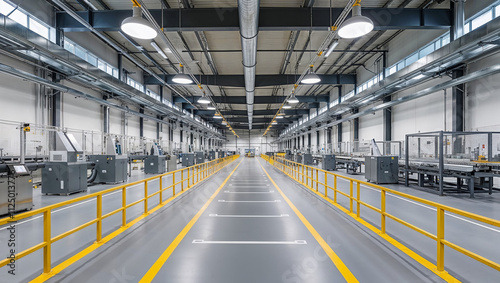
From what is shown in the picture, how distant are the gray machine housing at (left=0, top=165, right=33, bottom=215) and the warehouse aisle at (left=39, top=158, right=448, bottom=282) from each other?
3.89 metres

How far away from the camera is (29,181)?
21.5 feet

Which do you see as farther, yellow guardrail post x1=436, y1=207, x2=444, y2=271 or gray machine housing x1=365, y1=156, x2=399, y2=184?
gray machine housing x1=365, y1=156, x2=399, y2=184

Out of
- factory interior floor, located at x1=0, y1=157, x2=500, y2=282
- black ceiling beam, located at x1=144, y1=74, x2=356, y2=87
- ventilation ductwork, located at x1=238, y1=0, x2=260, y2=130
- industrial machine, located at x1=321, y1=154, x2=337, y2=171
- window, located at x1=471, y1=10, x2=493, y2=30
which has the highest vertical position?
window, located at x1=471, y1=10, x2=493, y2=30

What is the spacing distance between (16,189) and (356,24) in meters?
9.85

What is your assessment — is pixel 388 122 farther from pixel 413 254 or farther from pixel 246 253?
pixel 246 253

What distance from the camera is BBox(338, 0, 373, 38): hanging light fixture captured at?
17.6 ft

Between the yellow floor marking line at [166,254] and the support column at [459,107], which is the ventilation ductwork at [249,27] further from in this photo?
the support column at [459,107]

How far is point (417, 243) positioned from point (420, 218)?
6.85 feet

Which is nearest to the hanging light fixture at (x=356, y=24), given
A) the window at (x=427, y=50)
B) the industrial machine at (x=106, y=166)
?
the window at (x=427, y=50)

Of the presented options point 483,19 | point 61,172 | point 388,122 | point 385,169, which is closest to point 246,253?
point 61,172

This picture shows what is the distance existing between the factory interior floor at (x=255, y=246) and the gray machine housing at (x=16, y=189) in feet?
3.12

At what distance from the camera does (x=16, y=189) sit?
619cm

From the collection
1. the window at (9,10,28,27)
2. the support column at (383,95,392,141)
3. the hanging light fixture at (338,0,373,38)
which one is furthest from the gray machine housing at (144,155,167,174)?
the support column at (383,95,392,141)

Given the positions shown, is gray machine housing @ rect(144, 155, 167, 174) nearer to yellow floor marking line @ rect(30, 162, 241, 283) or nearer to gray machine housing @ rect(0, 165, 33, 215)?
gray machine housing @ rect(0, 165, 33, 215)
